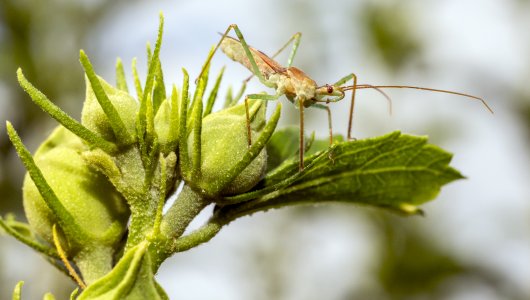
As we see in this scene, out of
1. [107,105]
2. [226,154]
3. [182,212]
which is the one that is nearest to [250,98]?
[226,154]

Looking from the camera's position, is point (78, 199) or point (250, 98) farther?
point (250, 98)

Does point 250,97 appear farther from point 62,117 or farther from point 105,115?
point 62,117


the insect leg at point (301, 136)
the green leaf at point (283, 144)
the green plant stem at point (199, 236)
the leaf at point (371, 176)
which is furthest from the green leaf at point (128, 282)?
the green leaf at point (283, 144)

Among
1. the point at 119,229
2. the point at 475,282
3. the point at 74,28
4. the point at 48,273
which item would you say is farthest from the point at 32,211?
the point at 475,282

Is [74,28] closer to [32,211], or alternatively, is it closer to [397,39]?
[397,39]

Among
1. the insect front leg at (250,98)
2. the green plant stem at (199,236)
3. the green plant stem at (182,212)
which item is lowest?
the green plant stem at (199,236)

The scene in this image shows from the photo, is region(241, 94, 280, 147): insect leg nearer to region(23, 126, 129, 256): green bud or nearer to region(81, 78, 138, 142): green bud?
region(81, 78, 138, 142): green bud

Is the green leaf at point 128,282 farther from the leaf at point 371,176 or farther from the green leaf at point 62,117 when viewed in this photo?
the leaf at point 371,176
